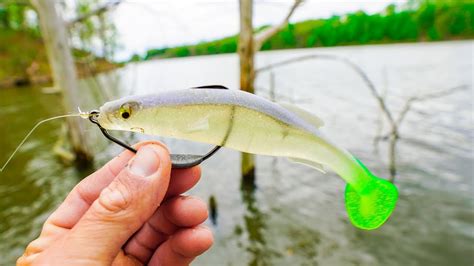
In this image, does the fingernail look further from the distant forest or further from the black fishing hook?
the distant forest

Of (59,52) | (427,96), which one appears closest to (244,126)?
(427,96)

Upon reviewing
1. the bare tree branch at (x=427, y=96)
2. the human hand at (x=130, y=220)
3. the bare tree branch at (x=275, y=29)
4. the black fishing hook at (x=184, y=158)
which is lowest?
the bare tree branch at (x=427, y=96)

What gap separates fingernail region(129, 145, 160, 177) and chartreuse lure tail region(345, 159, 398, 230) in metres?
0.95

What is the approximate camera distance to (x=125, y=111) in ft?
4.13

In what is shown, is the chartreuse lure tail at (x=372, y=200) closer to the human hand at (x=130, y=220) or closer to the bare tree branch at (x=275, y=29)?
the human hand at (x=130, y=220)

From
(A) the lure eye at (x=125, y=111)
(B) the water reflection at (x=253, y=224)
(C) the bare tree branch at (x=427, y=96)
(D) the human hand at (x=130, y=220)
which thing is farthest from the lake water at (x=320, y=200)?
(A) the lure eye at (x=125, y=111)

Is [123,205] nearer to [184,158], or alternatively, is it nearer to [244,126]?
[184,158]

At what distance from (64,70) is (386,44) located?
253ft

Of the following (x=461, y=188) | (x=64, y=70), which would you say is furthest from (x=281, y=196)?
(x=64, y=70)

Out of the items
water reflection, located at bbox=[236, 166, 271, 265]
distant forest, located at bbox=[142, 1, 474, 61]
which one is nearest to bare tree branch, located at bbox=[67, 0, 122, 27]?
water reflection, located at bbox=[236, 166, 271, 265]

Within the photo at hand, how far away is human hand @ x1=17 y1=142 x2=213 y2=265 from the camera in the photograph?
1501mm

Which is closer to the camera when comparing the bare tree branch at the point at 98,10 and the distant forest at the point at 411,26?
the bare tree branch at the point at 98,10

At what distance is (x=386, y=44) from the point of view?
72.6m

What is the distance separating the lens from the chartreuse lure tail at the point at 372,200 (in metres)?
1.43
